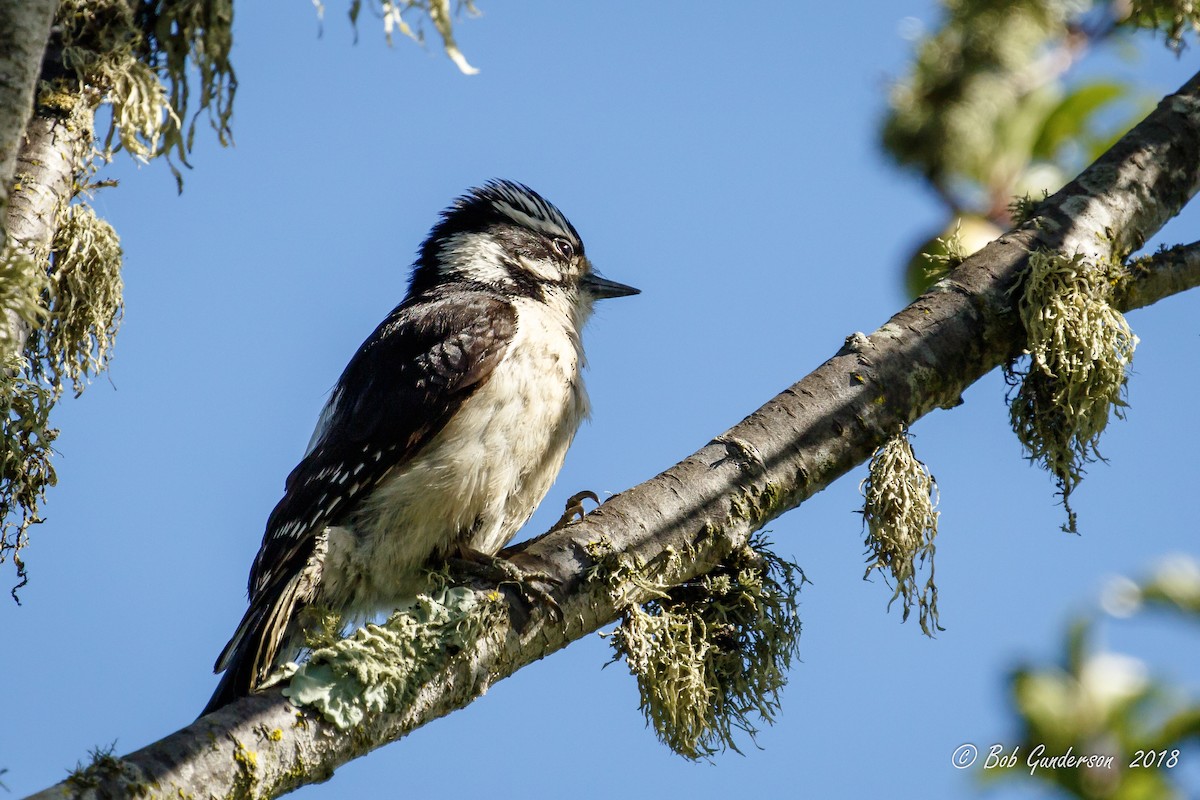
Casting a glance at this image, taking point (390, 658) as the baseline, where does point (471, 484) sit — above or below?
above

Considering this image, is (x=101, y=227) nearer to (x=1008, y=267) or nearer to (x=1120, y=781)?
(x=1008, y=267)

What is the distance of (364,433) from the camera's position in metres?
4.23

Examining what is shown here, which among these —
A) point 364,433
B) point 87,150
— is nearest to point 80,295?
point 87,150

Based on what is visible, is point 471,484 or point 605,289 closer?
point 471,484

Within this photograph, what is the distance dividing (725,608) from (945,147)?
1.39 m

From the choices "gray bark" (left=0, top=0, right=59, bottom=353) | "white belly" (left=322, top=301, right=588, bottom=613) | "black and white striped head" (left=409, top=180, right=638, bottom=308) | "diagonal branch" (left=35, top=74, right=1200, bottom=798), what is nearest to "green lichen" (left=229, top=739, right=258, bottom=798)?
"diagonal branch" (left=35, top=74, right=1200, bottom=798)

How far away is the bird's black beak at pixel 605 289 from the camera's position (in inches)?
215

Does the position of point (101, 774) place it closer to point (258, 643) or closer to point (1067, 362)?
point (258, 643)

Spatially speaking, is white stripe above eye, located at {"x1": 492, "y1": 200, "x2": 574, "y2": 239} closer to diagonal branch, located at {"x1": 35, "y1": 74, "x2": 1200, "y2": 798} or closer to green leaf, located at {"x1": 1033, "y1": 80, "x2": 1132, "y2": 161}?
green leaf, located at {"x1": 1033, "y1": 80, "x2": 1132, "y2": 161}

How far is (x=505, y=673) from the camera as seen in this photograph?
3.15 m

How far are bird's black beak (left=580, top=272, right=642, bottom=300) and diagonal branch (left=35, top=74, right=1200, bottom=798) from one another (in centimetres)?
202

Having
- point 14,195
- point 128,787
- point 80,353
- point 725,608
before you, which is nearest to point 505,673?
point 725,608

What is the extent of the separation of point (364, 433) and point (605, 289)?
1607 millimetres

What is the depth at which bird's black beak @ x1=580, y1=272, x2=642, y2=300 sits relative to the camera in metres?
5.46
